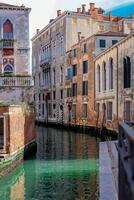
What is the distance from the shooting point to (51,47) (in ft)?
133

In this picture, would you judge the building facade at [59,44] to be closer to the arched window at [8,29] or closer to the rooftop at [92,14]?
the rooftop at [92,14]

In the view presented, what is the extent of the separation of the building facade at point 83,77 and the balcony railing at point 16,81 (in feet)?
37.4

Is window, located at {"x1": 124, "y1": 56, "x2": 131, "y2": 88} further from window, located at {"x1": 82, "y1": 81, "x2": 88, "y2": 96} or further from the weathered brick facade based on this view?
window, located at {"x1": 82, "y1": 81, "x2": 88, "y2": 96}

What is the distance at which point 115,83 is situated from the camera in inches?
938

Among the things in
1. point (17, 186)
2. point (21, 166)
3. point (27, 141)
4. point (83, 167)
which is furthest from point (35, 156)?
point (17, 186)

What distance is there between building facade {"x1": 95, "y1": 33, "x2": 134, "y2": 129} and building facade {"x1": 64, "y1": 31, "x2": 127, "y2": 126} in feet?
3.32

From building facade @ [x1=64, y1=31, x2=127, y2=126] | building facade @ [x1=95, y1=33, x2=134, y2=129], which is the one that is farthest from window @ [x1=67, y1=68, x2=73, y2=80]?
building facade @ [x1=95, y1=33, x2=134, y2=129]

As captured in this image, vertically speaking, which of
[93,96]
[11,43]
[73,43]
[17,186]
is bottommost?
[17,186]

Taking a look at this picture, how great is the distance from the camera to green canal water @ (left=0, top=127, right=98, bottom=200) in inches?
372

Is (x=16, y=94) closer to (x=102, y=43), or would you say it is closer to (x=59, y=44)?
(x=102, y=43)

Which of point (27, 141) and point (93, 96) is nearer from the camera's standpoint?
point (27, 141)

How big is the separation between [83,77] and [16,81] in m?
13.9

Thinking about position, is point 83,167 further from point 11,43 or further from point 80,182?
point 11,43

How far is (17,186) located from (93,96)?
18984mm
